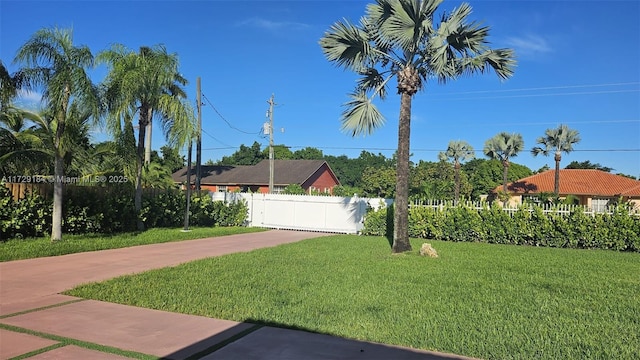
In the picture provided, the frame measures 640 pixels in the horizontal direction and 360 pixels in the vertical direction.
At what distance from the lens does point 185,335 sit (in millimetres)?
4859

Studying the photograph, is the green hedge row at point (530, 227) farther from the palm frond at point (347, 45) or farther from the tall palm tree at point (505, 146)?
the tall palm tree at point (505, 146)

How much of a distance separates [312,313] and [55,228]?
9.47 meters

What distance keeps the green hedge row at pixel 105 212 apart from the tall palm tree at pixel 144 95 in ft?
2.56

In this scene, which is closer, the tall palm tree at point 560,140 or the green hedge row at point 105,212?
the green hedge row at point 105,212

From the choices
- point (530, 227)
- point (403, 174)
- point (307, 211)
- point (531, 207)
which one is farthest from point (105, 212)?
point (531, 207)

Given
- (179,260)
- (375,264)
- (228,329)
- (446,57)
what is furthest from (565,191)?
(228,329)

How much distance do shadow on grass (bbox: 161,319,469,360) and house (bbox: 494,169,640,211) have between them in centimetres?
2980

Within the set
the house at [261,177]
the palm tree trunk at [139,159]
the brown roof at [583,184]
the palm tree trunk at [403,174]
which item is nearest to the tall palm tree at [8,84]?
the palm tree trunk at [139,159]

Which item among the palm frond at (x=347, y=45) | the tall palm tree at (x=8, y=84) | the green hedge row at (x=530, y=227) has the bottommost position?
the green hedge row at (x=530, y=227)

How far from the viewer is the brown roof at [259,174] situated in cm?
3975

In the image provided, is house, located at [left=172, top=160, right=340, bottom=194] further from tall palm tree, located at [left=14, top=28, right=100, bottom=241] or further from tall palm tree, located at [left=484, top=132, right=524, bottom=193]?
tall palm tree, located at [left=14, top=28, right=100, bottom=241]

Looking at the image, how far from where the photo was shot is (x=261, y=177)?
130ft

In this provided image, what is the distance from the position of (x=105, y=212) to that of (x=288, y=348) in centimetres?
1236

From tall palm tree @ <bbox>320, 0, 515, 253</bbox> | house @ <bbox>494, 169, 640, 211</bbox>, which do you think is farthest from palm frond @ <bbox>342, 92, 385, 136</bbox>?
house @ <bbox>494, 169, 640, 211</bbox>
